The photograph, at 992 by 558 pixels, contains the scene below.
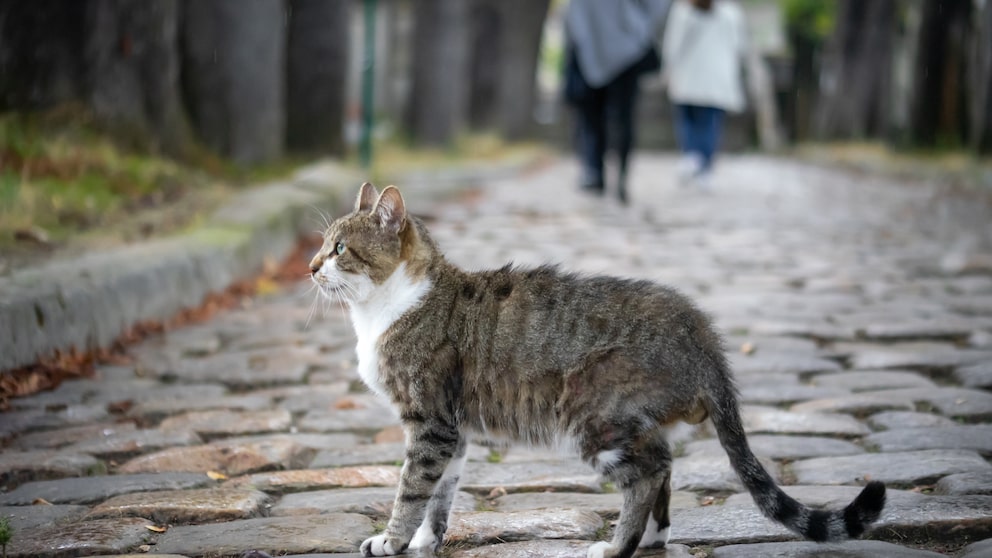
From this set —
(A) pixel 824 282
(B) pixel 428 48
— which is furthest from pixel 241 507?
(B) pixel 428 48

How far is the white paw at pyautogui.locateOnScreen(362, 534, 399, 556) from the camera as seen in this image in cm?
319

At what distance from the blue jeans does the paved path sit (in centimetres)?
708

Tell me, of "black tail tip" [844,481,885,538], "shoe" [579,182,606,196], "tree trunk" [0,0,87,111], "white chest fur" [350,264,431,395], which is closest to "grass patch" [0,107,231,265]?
"tree trunk" [0,0,87,111]

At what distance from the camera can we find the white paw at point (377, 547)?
10.5 ft

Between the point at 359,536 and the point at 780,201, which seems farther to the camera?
the point at 780,201

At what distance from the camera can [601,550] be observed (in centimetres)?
304

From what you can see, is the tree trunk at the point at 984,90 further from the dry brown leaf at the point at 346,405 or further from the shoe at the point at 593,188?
the dry brown leaf at the point at 346,405

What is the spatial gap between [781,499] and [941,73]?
1752 centimetres

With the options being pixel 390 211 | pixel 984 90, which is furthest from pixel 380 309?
pixel 984 90

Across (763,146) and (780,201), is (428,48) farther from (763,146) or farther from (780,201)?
(763,146)

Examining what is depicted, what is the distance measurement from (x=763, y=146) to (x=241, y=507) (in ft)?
95.3

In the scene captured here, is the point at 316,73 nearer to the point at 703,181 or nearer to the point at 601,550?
Result: the point at 703,181

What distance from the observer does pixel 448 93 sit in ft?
66.7

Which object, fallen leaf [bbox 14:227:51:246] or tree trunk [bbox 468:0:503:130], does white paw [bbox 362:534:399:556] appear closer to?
fallen leaf [bbox 14:227:51:246]
